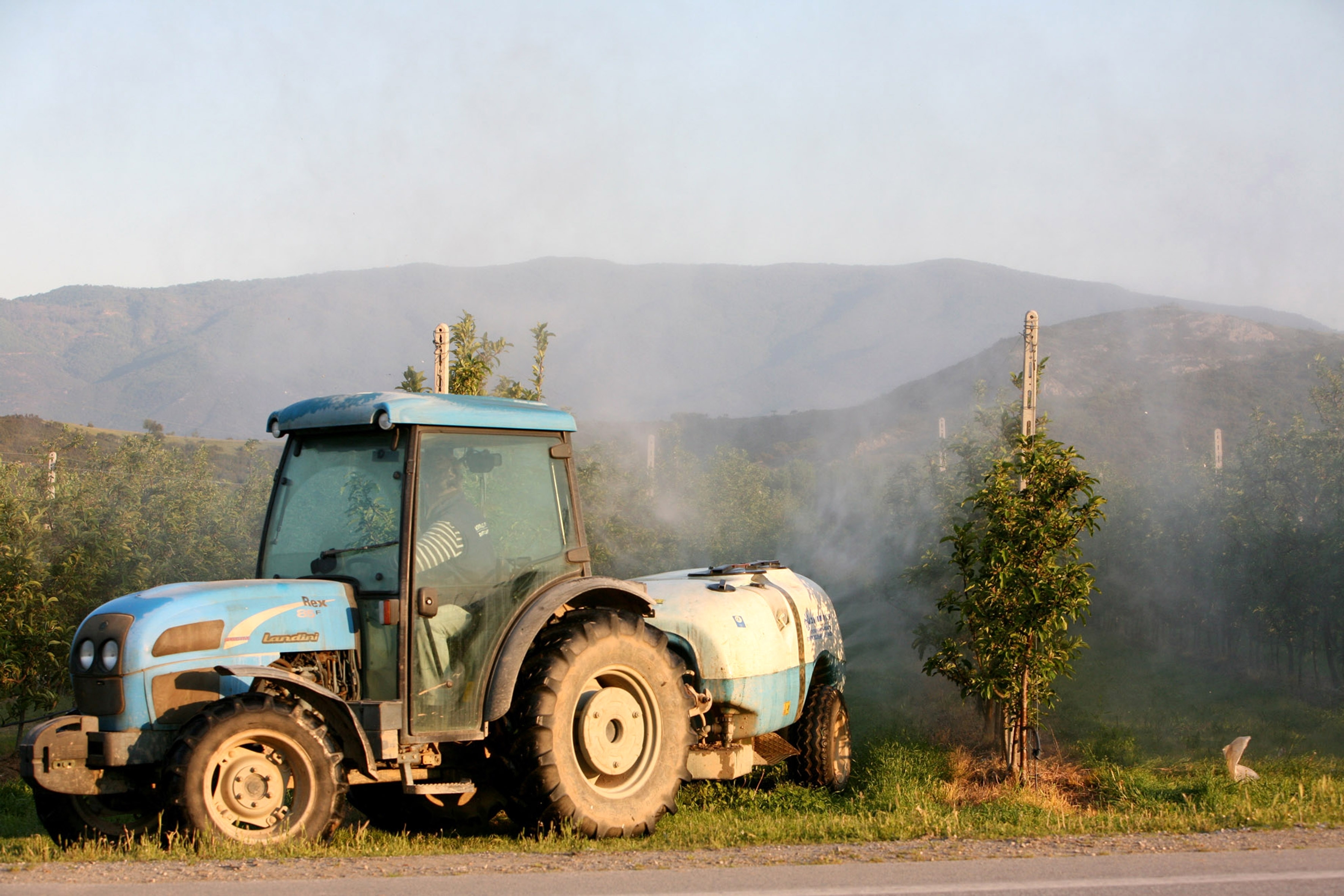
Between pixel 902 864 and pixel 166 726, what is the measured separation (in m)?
4.12

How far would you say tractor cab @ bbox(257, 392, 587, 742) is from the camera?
6.79m

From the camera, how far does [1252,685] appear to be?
31.0 meters

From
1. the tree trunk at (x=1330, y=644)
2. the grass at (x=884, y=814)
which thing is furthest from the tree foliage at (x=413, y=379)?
the tree trunk at (x=1330, y=644)

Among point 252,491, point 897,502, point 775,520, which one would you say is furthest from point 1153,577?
point 252,491

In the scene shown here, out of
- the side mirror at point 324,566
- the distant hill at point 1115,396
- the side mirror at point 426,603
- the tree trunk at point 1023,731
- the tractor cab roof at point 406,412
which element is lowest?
the tree trunk at point 1023,731

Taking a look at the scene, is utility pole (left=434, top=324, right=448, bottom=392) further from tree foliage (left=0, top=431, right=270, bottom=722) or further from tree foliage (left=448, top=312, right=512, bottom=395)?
tree foliage (left=0, top=431, right=270, bottom=722)

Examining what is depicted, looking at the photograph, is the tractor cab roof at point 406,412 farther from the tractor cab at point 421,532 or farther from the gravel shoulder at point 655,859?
the gravel shoulder at point 655,859

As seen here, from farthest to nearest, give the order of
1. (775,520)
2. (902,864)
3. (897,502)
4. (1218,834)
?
(775,520), (897,502), (1218,834), (902,864)

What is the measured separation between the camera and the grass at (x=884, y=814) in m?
6.33

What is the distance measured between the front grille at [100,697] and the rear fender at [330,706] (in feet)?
1.73

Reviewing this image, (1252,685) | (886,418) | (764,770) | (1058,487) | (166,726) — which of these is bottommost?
(1252,685)

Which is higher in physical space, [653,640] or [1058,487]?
[1058,487]

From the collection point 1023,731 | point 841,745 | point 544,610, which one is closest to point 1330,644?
point 1023,731

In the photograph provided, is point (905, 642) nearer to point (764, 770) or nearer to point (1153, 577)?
point (1153, 577)
